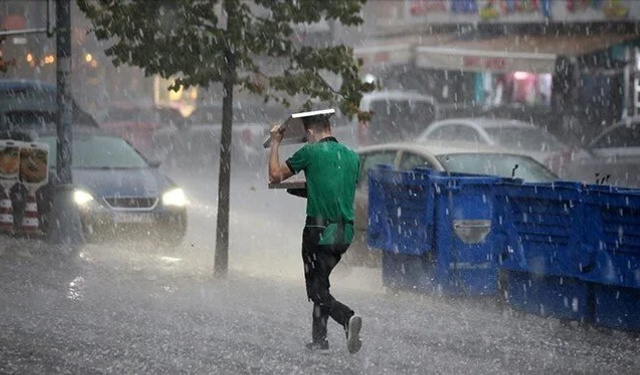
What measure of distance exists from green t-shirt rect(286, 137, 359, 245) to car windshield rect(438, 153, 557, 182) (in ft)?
16.1

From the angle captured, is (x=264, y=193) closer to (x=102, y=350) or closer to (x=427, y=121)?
(x=427, y=121)

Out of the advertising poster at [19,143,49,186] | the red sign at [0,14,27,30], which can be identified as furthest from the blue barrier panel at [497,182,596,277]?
the red sign at [0,14,27,30]

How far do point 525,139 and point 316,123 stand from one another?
14732 mm

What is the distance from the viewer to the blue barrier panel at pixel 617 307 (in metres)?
10.7

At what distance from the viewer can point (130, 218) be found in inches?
609

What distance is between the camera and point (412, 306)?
39.2 ft

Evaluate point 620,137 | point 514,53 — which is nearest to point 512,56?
point 514,53

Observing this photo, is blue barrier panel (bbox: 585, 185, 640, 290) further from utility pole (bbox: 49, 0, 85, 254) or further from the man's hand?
utility pole (bbox: 49, 0, 85, 254)

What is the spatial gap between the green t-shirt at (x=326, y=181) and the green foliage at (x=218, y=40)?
12.5ft

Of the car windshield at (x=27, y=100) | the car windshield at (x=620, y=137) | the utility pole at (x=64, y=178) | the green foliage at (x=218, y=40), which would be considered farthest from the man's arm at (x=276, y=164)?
the car windshield at (x=620, y=137)

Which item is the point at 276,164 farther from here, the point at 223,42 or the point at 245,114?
the point at 245,114

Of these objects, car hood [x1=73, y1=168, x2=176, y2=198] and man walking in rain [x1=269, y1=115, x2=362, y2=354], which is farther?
car hood [x1=73, y1=168, x2=176, y2=198]

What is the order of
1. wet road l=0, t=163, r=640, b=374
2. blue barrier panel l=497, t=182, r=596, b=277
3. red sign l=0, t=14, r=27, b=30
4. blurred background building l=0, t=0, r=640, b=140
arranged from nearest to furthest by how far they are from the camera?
1. wet road l=0, t=163, r=640, b=374
2. blue barrier panel l=497, t=182, r=596, b=277
3. blurred background building l=0, t=0, r=640, b=140
4. red sign l=0, t=14, r=27, b=30

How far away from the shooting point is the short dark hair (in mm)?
9141
